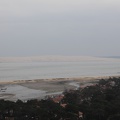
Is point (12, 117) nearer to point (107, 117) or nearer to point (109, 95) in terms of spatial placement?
point (107, 117)

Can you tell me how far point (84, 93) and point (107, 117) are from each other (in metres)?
9.07

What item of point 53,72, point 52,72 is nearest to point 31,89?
point 53,72

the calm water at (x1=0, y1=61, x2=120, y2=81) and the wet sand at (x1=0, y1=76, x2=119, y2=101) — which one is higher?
the calm water at (x1=0, y1=61, x2=120, y2=81)

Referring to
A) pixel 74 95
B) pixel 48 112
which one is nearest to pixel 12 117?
pixel 48 112

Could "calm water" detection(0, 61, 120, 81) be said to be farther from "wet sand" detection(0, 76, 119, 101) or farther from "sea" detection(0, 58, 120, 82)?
"wet sand" detection(0, 76, 119, 101)

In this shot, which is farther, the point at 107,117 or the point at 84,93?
the point at 84,93

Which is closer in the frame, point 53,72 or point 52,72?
point 53,72

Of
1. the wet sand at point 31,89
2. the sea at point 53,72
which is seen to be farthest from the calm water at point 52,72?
the wet sand at point 31,89

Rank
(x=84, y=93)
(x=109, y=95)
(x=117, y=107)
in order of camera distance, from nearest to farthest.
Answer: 1. (x=117, y=107)
2. (x=109, y=95)
3. (x=84, y=93)

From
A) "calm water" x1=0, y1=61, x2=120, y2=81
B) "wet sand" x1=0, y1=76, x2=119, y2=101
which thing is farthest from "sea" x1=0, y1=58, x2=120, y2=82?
"wet sand" x1=0, y1=76, x2=119, y2=101

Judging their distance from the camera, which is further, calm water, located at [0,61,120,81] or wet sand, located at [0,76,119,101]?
calm water, located at [0,61,120,81]

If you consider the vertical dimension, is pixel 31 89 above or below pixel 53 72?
below

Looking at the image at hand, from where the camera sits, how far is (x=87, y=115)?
17391mm

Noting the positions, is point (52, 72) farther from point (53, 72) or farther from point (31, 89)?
point (31, 89)
